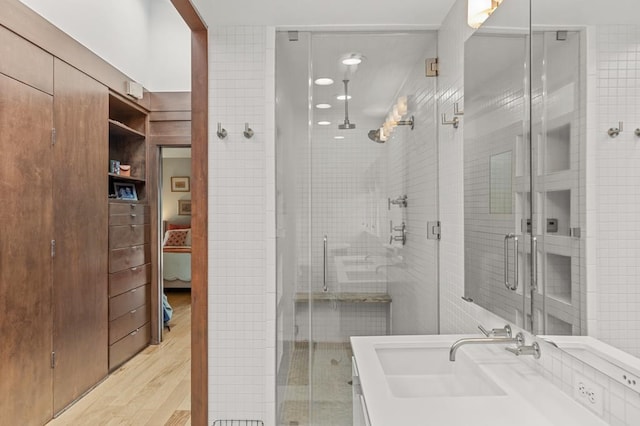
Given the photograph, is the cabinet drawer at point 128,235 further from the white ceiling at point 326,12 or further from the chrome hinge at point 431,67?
the chrome hinge at point 431,67

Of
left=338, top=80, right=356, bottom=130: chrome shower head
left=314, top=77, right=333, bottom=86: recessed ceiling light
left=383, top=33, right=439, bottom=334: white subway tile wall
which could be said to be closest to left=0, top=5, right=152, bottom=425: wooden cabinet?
left=314, top=77, right=333, bottom=86: recessed ceiling light

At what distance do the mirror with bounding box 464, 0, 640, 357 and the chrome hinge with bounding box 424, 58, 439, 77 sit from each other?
0.74 metres

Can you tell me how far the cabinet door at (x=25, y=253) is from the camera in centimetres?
248

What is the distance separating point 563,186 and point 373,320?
1594 millimetres

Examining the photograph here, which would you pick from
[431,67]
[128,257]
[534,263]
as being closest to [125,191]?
[128,257]

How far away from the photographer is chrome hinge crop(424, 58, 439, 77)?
2.52 meters

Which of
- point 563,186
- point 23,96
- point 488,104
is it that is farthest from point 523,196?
point 23,96

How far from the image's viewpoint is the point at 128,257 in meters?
4.11

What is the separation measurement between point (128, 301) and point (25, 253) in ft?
5.14

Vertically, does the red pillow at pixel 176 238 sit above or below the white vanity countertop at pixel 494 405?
above

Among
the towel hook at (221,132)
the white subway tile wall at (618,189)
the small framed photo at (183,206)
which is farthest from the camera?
the small framed photo at (183,206)

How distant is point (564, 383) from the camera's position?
1.29 metres

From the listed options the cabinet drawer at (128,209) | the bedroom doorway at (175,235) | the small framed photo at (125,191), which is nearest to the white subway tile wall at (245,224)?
the cabinet drawer at (128,209)

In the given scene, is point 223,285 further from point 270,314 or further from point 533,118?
point 533,118
